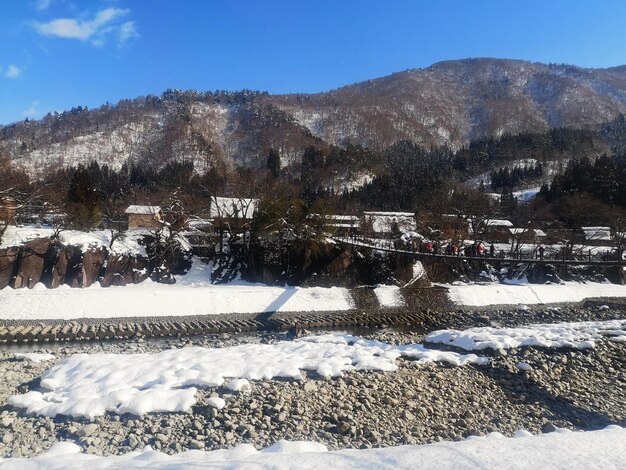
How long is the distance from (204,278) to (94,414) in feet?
59.0

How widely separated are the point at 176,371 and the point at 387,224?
32974 mm

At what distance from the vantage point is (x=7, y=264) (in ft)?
66.6

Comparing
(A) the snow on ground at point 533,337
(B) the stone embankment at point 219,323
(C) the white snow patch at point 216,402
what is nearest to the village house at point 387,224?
(B) the stone embankment at point 219,323

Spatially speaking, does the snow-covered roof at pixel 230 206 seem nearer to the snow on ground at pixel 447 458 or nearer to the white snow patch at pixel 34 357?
the white snow patch at pixel 34 357

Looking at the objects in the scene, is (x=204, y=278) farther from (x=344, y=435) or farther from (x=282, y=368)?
(x=344, y=435)

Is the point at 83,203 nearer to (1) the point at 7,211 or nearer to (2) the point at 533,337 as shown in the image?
(1) the point at 7,211

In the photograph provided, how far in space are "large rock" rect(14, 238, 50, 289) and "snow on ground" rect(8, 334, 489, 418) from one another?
13079 mm

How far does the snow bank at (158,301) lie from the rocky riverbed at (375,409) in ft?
21.9

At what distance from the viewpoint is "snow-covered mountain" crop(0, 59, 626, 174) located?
103312 millimetres

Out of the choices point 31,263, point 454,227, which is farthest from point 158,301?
point 454,227

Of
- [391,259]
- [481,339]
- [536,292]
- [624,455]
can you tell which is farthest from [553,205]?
[624,455]

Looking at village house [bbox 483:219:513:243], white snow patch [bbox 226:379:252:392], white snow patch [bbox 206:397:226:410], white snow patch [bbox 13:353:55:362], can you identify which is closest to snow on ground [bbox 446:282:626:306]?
village house [bbox 483:219:513:243]

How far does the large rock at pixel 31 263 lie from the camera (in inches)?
796

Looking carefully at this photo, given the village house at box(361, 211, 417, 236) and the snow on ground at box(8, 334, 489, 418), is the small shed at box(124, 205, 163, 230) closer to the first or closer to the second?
the village house at box(361, 211, 417, 236)
